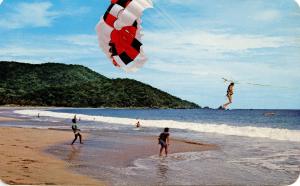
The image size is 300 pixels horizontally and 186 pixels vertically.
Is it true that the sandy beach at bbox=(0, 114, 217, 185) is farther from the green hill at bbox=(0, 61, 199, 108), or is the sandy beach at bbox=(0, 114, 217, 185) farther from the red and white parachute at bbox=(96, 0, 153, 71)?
the green hill at bbox=(0, 61, 199, 108)

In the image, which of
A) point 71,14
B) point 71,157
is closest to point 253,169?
point 71,157

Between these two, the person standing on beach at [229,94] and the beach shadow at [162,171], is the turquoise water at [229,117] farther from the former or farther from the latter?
the person standing on beach at [229,94]

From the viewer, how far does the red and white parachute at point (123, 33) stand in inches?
295

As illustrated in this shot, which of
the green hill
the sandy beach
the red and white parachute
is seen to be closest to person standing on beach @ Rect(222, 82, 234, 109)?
the red and white parachute

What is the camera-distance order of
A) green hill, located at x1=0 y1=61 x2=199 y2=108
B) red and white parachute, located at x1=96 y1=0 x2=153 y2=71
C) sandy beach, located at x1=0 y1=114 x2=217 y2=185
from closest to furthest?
red and white parachute, located at x1=96 y1=0 x2=153 y2=71 → sandy beach, located at x1=0 y1=114 x2=217 y2=185 → green hill, located at x1=0 y1=61 x2=199 y2=108

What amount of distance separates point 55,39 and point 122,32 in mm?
3201

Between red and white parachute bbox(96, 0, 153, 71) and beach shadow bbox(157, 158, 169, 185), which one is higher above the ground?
red and white parachute bbox(96, 0, 153, 71)

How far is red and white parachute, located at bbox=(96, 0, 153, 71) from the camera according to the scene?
7488 mm

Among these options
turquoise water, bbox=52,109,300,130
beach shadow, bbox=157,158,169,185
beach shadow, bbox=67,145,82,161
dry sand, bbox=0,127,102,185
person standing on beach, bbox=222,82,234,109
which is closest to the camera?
person standing on beach, bbox=222,82,234,109

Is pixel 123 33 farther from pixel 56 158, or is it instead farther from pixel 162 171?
pixel 56 158

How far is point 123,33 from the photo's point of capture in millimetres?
7703

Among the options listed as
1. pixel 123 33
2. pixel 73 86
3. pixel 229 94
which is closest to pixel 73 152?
pixel 123 33

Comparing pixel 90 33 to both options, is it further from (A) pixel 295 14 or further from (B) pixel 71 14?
(A) pixel 295 14

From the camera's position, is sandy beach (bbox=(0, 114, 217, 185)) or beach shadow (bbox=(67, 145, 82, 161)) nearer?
sandy beach (bbox=(0, 114, 217, 185))
